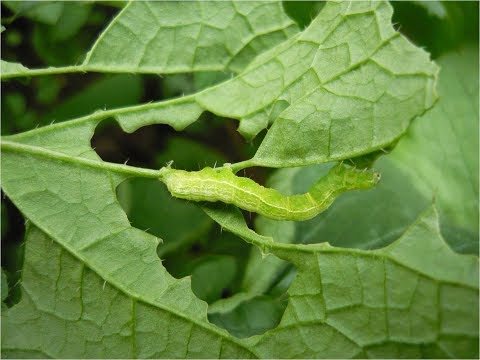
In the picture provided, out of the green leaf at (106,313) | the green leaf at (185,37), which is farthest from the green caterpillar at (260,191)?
the green leaf at (185,37)

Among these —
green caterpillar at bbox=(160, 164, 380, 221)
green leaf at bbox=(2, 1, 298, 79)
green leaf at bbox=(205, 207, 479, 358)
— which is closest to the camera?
green leaf at bbox=(205, 207, 479, 358)

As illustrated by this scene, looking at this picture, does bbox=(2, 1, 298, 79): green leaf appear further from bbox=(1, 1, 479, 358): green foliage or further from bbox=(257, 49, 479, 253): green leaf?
bbox=(257, 49, 479, 253): green leaf

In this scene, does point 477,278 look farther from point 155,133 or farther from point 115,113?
point 155,133

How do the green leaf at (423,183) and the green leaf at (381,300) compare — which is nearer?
the green leaf at (381,300)

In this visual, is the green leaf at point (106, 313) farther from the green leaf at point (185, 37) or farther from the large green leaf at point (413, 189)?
the green leaf at point (185, 37)

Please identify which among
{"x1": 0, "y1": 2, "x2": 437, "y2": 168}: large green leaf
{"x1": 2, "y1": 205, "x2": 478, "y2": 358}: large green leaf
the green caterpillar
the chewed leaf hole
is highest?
{"x1": 0, "y1": 2, "x2": 437, "y2": 168}: large green leaf

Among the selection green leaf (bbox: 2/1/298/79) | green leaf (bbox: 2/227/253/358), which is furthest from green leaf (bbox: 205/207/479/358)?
green leaf (bbox: 2/1/298/79)

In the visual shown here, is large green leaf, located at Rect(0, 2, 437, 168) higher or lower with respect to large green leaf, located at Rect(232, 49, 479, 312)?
higher
